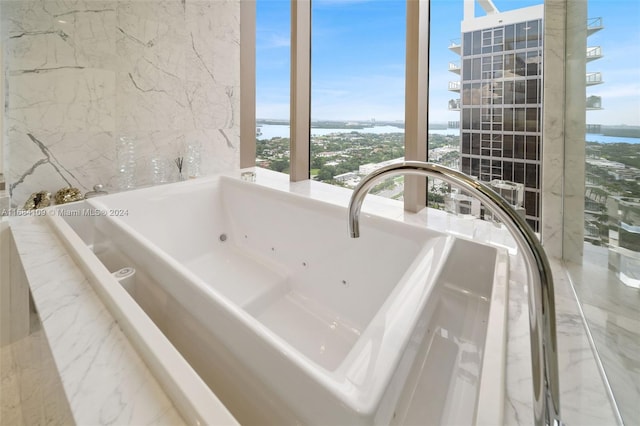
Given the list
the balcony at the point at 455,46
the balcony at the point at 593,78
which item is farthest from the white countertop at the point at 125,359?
the balcony at the point at 455,46

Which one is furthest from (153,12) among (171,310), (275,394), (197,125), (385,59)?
(275,394)

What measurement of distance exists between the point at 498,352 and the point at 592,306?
366mm

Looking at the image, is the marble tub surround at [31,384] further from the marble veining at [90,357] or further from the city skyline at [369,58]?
the city skyline at [369,58]

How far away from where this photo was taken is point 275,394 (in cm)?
68

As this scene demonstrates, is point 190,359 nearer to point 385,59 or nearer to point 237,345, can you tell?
point 237,345

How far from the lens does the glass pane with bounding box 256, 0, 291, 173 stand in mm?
2740

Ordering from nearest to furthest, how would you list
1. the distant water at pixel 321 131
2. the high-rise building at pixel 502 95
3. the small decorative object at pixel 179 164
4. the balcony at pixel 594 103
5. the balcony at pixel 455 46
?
the balcony at pixel 594 103, the high-rise building at pixel 502 95, the balcony at pixel 455 46, the distant water at pixel 321 131, the small decorative object at pixel 179 164

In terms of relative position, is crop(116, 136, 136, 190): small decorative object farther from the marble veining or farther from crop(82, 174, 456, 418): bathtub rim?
the marble veining

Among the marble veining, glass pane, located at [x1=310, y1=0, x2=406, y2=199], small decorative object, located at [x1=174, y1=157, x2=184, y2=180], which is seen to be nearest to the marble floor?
the marble veining

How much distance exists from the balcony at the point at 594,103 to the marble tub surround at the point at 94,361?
1179 millimetres

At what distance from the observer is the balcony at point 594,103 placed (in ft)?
2.72

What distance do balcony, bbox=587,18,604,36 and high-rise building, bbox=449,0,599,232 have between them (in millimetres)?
443

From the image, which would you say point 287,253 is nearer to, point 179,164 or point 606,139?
point 179,164

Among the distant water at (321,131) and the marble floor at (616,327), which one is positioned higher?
the distant water at (321,131)
